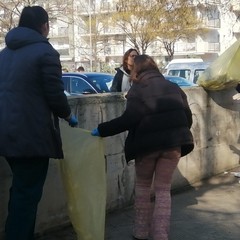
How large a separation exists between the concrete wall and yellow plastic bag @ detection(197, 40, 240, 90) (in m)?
0.16

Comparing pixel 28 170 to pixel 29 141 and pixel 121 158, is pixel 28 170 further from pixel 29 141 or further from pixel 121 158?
pixel 121 158

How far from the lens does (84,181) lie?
162 inches

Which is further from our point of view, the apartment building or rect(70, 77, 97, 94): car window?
the apartment building

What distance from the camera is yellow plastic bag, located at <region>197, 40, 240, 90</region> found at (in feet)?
21.7

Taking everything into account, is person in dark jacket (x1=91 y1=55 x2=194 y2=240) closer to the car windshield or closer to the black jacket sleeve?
the black jacket sleeve

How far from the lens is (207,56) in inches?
2429

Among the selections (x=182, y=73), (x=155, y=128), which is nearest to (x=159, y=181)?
(x=155, y=128)

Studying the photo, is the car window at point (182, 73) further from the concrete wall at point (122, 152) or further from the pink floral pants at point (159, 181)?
the pink floral pants at point (159, 181)

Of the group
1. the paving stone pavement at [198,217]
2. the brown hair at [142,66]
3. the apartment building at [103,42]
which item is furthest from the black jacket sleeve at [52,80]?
the apartment building at [103,42]

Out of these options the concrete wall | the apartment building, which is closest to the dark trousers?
the concrete wall

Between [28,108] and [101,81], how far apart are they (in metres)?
8.36

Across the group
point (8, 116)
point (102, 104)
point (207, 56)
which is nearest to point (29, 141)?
point (8, 116)

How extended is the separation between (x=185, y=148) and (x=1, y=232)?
1.68 meters

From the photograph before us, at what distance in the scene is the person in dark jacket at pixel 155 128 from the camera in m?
4.14
